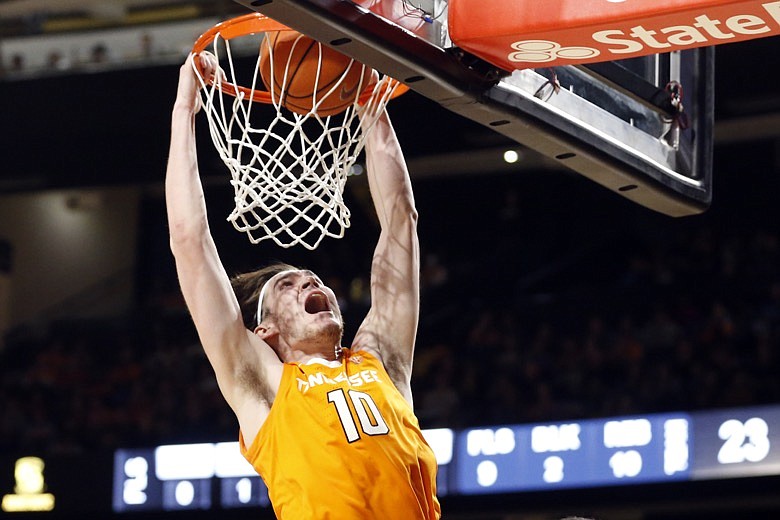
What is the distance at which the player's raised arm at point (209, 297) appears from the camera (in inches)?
140

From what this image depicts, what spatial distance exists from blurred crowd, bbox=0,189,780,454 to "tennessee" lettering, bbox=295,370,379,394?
605cm

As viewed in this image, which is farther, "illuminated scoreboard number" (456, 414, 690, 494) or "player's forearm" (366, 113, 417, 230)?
"illuminated scoreboard number" (456, 414, 690, 494)

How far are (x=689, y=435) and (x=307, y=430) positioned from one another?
615 cm

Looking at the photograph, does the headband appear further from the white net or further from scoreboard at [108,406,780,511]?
scoreboard at [108,406,780,511]

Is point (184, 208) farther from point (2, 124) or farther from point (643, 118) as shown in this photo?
point (2, 124)

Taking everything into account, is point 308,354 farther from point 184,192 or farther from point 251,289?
point 184,192

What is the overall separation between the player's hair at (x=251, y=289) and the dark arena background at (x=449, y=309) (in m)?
5.74

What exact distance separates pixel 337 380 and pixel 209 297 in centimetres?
41

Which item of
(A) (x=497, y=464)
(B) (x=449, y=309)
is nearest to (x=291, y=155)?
(A) (x=497, y=464)

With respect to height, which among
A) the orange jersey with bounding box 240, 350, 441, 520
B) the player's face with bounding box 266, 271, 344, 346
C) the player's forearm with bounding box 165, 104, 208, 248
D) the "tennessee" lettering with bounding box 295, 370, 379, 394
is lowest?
the orange jersey with bounding box 240, 350, 441, 520

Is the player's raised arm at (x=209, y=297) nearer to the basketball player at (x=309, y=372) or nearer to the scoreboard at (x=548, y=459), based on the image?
the basketball player at (x=309, y=372)

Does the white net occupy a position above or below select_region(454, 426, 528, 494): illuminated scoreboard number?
above

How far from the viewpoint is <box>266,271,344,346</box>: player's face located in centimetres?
376

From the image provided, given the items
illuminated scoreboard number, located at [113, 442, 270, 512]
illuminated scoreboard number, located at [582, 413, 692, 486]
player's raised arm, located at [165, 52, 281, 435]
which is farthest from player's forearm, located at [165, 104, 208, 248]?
illuminated scoreboard number, located at [113, 442, 270, 512]
